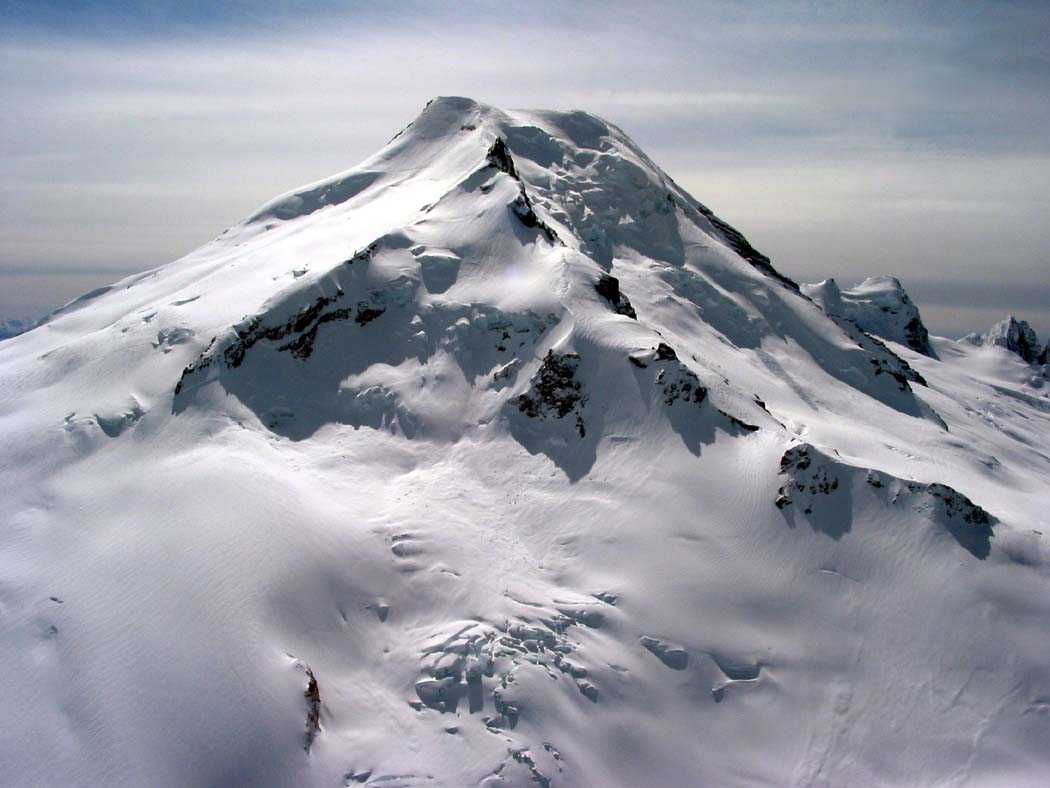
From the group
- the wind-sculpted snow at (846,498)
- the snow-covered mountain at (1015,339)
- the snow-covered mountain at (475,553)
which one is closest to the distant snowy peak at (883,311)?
the snow-covered mountain at (1015,339)

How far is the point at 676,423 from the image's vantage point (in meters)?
33.1

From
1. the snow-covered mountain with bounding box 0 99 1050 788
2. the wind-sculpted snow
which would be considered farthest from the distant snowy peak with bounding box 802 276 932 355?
the wind-sculpted snow

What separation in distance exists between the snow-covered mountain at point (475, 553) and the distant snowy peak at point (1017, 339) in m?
76.7

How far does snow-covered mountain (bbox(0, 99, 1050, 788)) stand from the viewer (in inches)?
922

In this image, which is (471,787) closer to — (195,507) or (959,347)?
(195,507)

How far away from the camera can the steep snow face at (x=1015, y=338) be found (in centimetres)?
11081

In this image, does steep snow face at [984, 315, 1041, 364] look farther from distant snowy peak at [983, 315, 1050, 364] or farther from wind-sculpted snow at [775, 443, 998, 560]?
wind-sculpted snow at [775, 443, 998, 560]

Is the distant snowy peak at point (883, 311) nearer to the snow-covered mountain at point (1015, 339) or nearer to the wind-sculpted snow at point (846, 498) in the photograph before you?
the snow-covered mountain at point (1015, 339)

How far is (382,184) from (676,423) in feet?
107

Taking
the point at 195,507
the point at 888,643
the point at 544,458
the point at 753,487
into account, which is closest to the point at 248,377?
the point at 195,507

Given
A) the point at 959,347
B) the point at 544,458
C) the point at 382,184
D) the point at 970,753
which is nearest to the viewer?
the point at 970,753

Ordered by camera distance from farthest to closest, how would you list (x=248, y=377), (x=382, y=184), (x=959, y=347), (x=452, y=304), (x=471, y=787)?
1. (x=959, y=347)
2. (x=382, y=184)
3. (x=452, y=304)
4. (x=248, y=377)
5. (x=471, y=787)

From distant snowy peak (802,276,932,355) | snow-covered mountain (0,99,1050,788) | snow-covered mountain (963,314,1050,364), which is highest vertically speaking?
snow-covered mountain (0,99,1050,788)

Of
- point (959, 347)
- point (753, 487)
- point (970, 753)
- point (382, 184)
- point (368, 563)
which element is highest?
point (382, 184)
